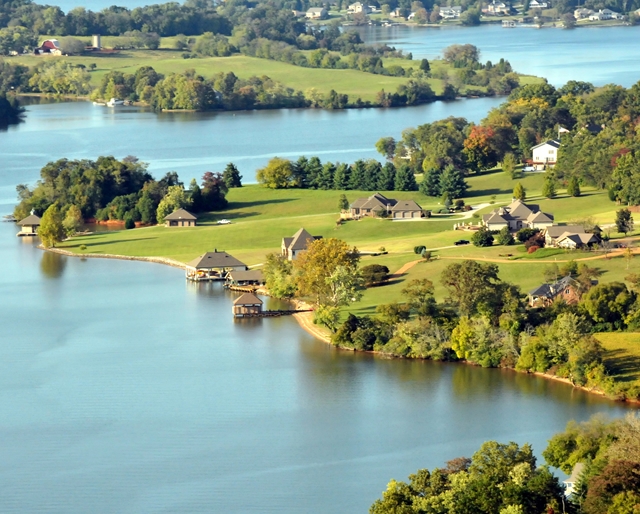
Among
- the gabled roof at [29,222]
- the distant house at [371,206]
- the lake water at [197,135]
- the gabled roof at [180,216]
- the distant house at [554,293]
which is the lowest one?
the lake water at [197,135]

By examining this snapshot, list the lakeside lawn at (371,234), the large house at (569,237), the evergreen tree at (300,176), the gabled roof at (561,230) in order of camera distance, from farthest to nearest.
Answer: the evergreen tree at (300,176)
the gabled roof at (561,230)
the large house at (569,237)
the lakeside lawn at (371,234)

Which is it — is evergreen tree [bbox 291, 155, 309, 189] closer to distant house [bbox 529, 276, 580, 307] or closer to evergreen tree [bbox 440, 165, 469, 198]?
evergreen tree [bbox 440, 165, 469, 198]

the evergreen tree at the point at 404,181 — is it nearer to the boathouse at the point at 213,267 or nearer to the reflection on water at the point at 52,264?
the boathouse at the point at 213,267

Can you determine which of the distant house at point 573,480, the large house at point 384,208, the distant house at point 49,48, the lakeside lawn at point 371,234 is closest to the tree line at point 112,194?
the lakeside lawn at point 371,234

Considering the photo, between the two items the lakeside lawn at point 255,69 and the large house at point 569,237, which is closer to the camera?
the large house at point 569,237

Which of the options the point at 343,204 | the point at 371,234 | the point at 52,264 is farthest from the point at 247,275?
the point at 343,204

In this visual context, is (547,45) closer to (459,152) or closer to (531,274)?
(459,152)

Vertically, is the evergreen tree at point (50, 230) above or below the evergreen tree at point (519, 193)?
below

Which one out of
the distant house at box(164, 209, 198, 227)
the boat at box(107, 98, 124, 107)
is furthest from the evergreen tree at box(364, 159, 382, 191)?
the boat at box(107, 98, 124, 107)

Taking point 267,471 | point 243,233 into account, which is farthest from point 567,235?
point 267,471
